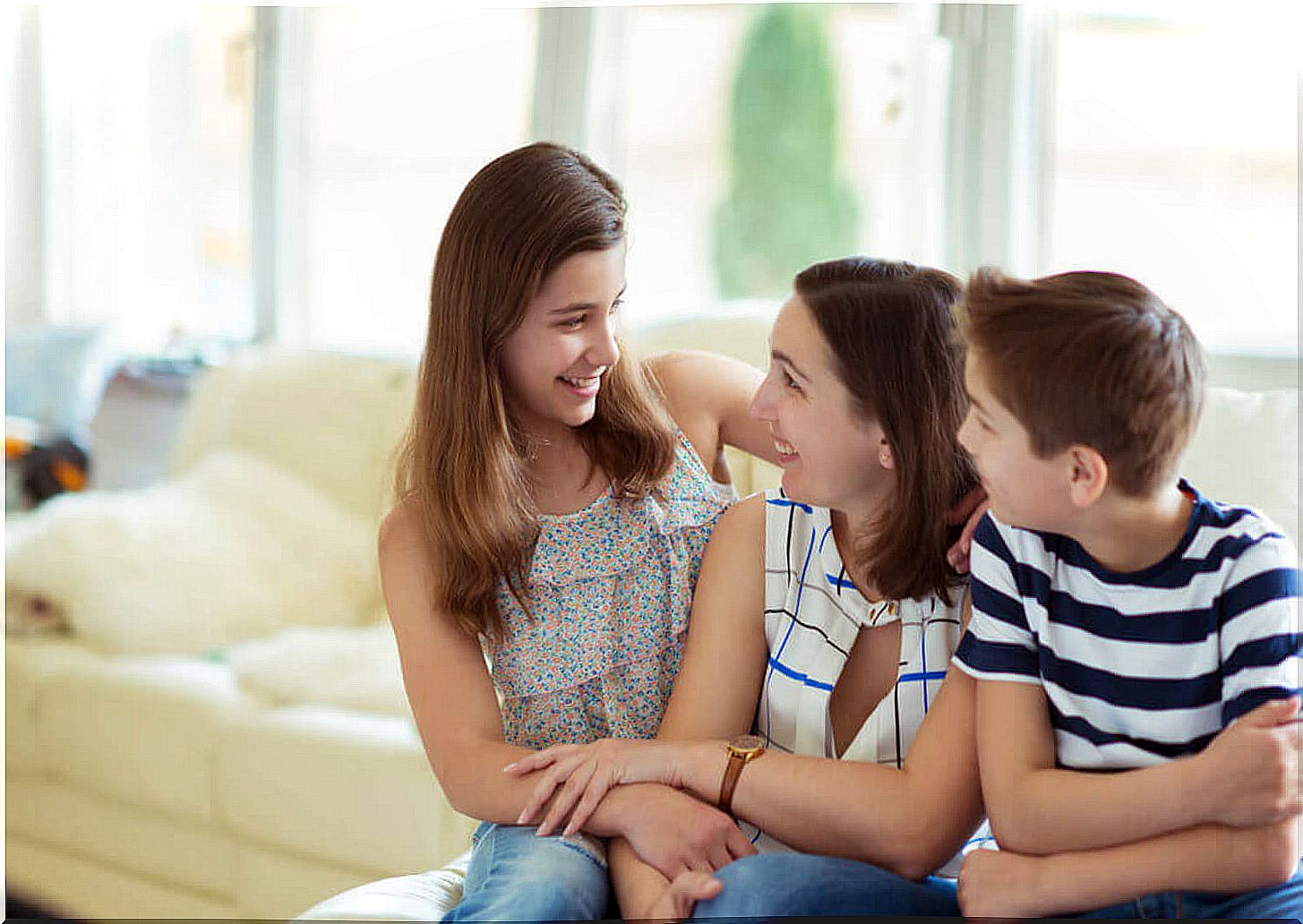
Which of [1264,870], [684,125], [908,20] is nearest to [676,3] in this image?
[684,125]

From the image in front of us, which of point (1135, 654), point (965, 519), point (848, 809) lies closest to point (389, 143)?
point (965, 519)

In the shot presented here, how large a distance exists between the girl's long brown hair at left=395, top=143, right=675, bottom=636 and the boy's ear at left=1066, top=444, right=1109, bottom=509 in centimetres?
55

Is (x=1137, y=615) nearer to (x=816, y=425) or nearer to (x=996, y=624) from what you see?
(x=996, y=624)

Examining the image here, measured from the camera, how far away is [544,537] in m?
1.53

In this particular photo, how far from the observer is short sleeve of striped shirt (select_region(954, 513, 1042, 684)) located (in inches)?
47.3

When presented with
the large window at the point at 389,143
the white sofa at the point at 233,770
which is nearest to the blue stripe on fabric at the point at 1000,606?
the white sofa at the point at 233,770

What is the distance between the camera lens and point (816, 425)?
1.33 metres

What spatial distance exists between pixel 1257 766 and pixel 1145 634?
14 centimetres

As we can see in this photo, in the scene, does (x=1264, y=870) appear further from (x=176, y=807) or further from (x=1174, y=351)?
(x=176, y=807)

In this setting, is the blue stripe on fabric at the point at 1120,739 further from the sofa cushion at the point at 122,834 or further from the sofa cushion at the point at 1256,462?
the sofa cushion at the point at 122,834

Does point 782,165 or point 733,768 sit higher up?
point 782,165

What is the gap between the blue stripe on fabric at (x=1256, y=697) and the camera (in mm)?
1093

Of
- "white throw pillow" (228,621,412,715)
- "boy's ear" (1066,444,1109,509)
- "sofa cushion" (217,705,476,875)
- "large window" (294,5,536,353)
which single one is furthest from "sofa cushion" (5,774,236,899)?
"boy's ear" (1066,444,1109,509)

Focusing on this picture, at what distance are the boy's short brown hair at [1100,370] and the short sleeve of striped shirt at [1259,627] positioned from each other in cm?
10
